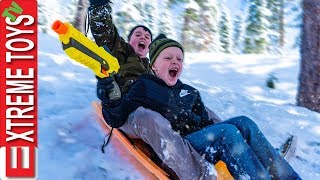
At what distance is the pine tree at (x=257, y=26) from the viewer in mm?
25281

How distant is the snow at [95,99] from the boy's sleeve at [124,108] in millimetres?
377

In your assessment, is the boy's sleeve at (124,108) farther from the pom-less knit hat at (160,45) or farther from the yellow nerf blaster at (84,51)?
the yellow nerf blaster at (84,51)

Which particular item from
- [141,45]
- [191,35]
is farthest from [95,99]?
[191,35]

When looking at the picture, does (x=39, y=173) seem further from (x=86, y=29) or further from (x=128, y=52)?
(x=128, y=52)

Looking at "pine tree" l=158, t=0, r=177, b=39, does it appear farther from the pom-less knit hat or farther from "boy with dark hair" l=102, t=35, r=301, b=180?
"boy with dark hair" l=102, t=35, r=301, b=180

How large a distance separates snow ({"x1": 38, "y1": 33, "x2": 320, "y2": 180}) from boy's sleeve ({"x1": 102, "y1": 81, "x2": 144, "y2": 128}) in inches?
14.8

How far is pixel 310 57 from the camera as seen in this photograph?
6340mm

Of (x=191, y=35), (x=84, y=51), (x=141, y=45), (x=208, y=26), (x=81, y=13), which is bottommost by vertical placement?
(x=191, y=35)

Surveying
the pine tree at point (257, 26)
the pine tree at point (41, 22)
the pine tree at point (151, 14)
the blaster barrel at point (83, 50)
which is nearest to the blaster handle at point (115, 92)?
the blaster barrel at point (83, 50)

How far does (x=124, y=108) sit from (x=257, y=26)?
24425mm

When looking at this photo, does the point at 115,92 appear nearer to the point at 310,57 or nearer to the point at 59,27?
the point at 59,27

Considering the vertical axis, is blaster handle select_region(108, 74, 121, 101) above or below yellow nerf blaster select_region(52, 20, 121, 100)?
below

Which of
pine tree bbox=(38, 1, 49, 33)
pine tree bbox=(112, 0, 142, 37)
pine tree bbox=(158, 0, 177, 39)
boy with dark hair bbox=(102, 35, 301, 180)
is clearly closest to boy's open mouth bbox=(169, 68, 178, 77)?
boy with dark hair bbox=(102, 35, 301, 180)

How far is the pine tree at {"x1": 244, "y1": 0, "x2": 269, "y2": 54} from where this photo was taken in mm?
25281
